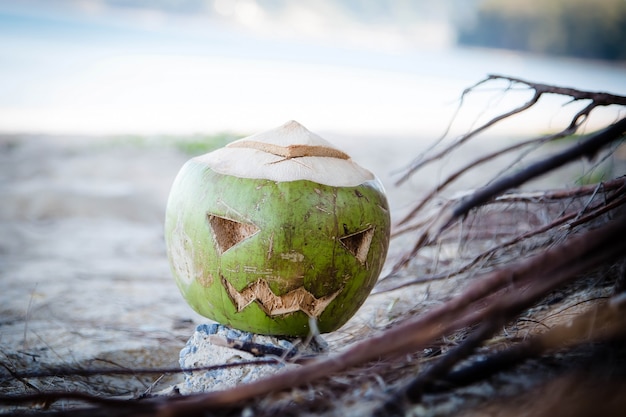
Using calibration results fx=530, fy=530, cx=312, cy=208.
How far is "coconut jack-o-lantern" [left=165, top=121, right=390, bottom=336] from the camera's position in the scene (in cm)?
154

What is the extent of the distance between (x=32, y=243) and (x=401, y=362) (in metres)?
3.61

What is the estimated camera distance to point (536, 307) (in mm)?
1847

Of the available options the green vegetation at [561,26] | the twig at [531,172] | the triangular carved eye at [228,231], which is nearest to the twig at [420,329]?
the twig at [531,172]

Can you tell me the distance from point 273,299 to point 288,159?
1.41 ft

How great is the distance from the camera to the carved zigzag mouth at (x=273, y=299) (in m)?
1.58

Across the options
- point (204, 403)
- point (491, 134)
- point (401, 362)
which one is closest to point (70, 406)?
point (204, 403)

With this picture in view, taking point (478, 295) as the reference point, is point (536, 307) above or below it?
below

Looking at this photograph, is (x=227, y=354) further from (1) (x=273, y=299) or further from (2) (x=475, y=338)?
(2) (x=475, y=338)

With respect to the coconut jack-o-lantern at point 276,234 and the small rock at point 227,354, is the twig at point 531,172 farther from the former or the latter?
the small rock at point 227,354

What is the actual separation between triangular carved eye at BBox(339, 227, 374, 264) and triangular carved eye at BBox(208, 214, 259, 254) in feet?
1.01

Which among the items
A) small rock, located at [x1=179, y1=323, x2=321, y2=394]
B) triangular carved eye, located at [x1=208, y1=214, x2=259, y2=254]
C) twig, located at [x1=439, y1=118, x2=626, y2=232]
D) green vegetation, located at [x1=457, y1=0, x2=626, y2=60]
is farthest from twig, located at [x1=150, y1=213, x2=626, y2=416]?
green vegetation, located at [x1=457, y1=0, x2=626, y2=60]

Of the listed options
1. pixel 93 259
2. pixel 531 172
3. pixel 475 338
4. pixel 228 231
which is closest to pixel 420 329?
pixel 475 338

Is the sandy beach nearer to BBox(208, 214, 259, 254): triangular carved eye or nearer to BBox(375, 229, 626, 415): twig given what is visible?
BBox(208, 214, 259, 254): triangular carved eye

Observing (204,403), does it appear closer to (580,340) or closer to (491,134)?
(580,340)
